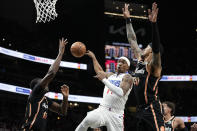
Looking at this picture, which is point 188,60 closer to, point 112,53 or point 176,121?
point 112,53

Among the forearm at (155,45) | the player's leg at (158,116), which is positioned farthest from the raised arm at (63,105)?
the forearm at (155,45)

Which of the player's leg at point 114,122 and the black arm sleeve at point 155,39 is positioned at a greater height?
the black arm sleeve at point 155,39

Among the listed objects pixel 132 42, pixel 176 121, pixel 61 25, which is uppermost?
pixel 61 25

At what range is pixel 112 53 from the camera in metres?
20.7

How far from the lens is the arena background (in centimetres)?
2003

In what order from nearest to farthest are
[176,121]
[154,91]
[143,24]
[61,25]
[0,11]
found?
1. [154,91]
2. [176,121]
3. [0,11]
4. [61,25]
5. [143,24]

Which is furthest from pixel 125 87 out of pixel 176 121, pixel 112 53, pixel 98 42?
pixel 98 42

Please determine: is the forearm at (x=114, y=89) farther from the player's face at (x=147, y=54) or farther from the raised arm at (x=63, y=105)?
the raised arm at (x=63, y=105)

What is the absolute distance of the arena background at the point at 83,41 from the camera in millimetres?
20031

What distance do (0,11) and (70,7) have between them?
511 centimetres

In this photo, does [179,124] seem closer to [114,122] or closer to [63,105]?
[114,122]

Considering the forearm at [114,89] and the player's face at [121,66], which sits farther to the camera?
the player's face at [121,66]

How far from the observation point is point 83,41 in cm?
2159

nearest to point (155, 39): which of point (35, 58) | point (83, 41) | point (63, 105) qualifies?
point (63, 105)
